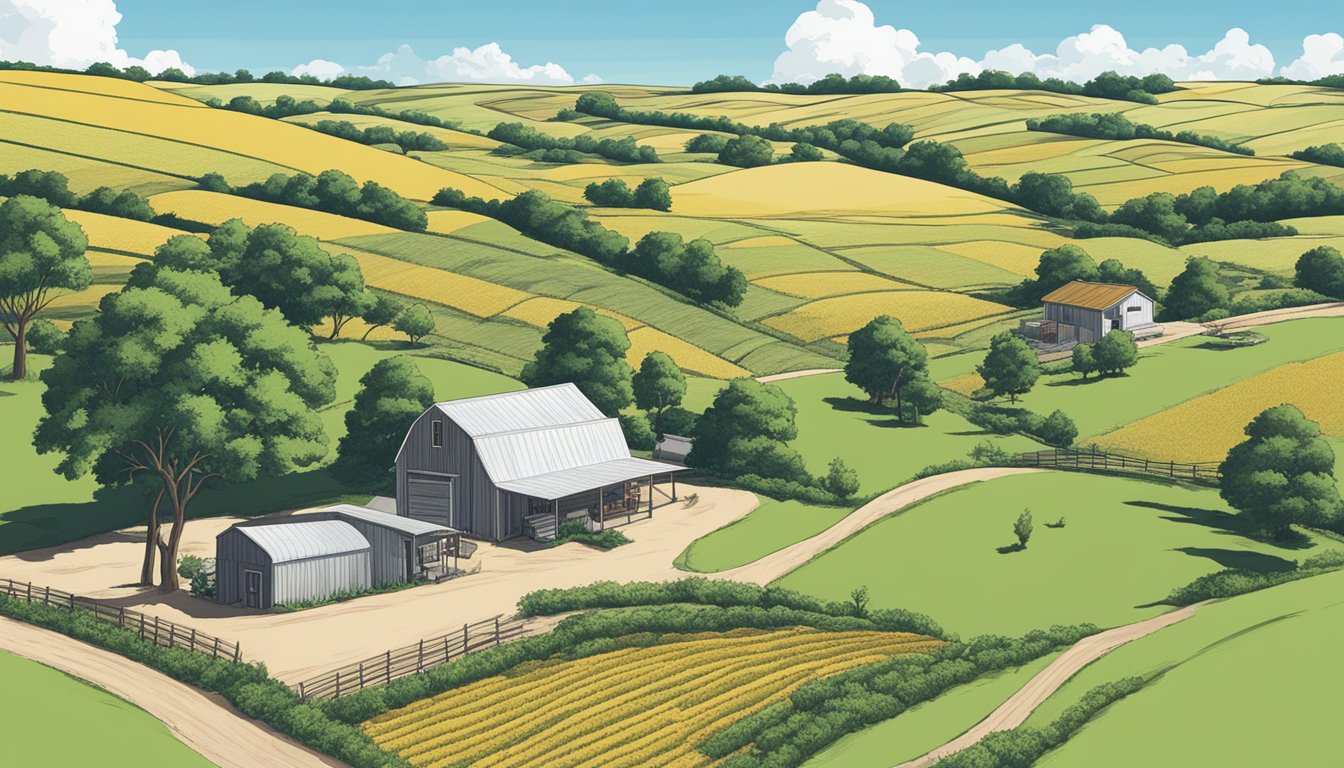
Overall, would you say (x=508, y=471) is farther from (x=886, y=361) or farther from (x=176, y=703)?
(x=886, y=361)

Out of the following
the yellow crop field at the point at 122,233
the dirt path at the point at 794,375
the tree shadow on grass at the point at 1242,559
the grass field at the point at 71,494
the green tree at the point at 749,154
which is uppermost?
the green tree at the point at 749,154

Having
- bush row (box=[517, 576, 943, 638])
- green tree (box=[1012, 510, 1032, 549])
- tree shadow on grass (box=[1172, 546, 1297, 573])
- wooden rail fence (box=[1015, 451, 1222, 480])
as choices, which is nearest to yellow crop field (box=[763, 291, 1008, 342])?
wooden rail fence (box=[1015, 451, 1222, 480])

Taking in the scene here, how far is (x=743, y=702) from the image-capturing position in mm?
48750

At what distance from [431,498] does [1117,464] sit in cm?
3975

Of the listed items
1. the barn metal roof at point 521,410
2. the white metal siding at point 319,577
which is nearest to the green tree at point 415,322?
the barn metal roof at point 521,410

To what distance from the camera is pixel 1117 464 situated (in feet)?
273

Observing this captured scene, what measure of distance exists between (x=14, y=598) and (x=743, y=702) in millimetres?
32863

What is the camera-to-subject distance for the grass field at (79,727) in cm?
4303

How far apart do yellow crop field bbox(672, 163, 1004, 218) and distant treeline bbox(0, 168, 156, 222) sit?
6029 cm

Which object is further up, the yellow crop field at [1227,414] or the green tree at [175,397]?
the green tree at [175,397]

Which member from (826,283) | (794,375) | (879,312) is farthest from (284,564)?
(826,283)

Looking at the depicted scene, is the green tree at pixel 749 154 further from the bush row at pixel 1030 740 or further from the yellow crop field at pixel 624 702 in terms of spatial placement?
the bush row at pixel 1030 740

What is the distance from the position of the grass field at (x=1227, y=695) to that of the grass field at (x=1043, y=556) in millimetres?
8458

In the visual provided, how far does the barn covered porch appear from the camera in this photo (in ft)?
247
